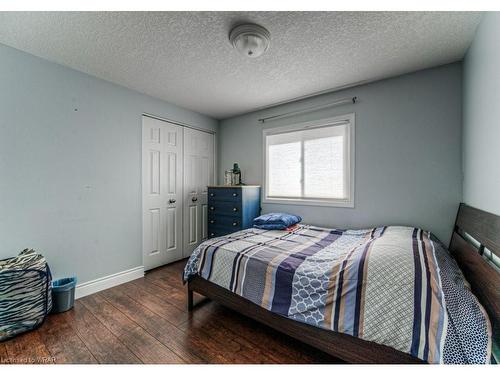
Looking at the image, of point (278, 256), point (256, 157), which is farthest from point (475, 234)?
point (256, 157)

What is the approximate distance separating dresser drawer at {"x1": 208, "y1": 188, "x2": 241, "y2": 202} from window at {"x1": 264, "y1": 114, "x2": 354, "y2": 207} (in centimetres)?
52

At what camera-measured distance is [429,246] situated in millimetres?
1464

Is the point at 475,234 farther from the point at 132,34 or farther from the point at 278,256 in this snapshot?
the point at 132,34

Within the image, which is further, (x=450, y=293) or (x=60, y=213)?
(x=60, y=213)

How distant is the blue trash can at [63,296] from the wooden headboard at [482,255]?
3.01 metres

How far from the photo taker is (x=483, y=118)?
1.46 metres

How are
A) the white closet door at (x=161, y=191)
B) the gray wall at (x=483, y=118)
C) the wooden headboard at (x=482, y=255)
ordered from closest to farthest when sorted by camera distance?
the wooden headboard at (x=482, y=255), the gray wall at (x=483, y=118), the white closet door at (x=161, y=191)

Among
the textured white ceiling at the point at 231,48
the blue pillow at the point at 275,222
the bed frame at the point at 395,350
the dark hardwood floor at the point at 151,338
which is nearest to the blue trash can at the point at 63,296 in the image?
the dark hardwood floor at the point at 151,338

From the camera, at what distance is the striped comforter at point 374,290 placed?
0.99m

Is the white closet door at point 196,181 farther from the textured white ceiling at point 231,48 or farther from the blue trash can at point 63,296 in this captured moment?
the blue trash can at point 63,296

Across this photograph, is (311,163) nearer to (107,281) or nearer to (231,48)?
(231,48)

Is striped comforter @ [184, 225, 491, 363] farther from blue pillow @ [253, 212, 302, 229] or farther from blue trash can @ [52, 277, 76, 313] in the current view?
blue trash can @ [52, 277, 76, 313]

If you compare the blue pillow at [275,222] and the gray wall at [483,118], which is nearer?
the gray wall at [483,118]
